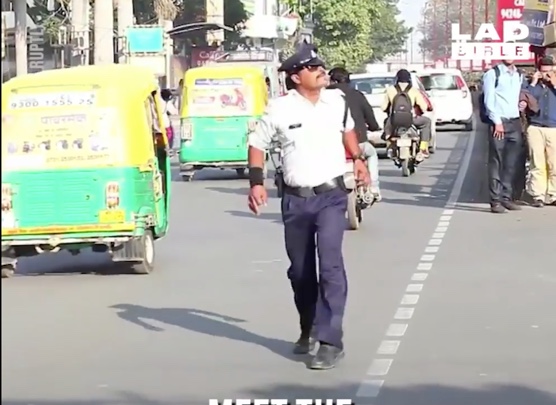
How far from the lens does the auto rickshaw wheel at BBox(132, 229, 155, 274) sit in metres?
12.3

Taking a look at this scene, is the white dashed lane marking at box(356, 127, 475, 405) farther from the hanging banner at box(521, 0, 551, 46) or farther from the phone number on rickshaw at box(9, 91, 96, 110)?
the hanging banner at box(521, 0, 551, 46)

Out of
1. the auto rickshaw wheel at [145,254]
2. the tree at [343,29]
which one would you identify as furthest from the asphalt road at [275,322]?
the tree at [343,29]

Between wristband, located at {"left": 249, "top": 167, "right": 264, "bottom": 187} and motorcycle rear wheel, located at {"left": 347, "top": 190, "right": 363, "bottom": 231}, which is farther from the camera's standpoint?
motorcycle rear wheel, located at {"left": 347, "top": 190, "right": 363, "bottom": 231}

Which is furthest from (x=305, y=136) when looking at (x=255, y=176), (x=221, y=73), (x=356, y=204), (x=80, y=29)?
(x=80, y=29)

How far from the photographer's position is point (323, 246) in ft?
→ 26.4

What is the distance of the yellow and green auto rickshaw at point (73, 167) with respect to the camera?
1212 centimetres

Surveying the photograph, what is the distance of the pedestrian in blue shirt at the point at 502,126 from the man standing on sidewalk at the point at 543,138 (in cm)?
27

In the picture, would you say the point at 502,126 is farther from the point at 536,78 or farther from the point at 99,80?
the point at 99,80

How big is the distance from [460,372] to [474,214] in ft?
31.3

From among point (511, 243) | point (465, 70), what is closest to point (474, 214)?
point (511, 243)

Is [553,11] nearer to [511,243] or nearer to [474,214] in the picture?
[474,214]

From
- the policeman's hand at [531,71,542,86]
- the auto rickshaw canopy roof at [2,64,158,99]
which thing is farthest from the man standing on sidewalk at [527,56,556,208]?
the auto rickshaw canopy roof at [2,64,158,99]

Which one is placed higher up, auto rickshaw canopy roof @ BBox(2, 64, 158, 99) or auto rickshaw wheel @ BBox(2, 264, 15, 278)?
auto rickshaw canopy roof @ BBox(2, 64, 158, 99)

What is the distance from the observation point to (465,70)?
300 feet
